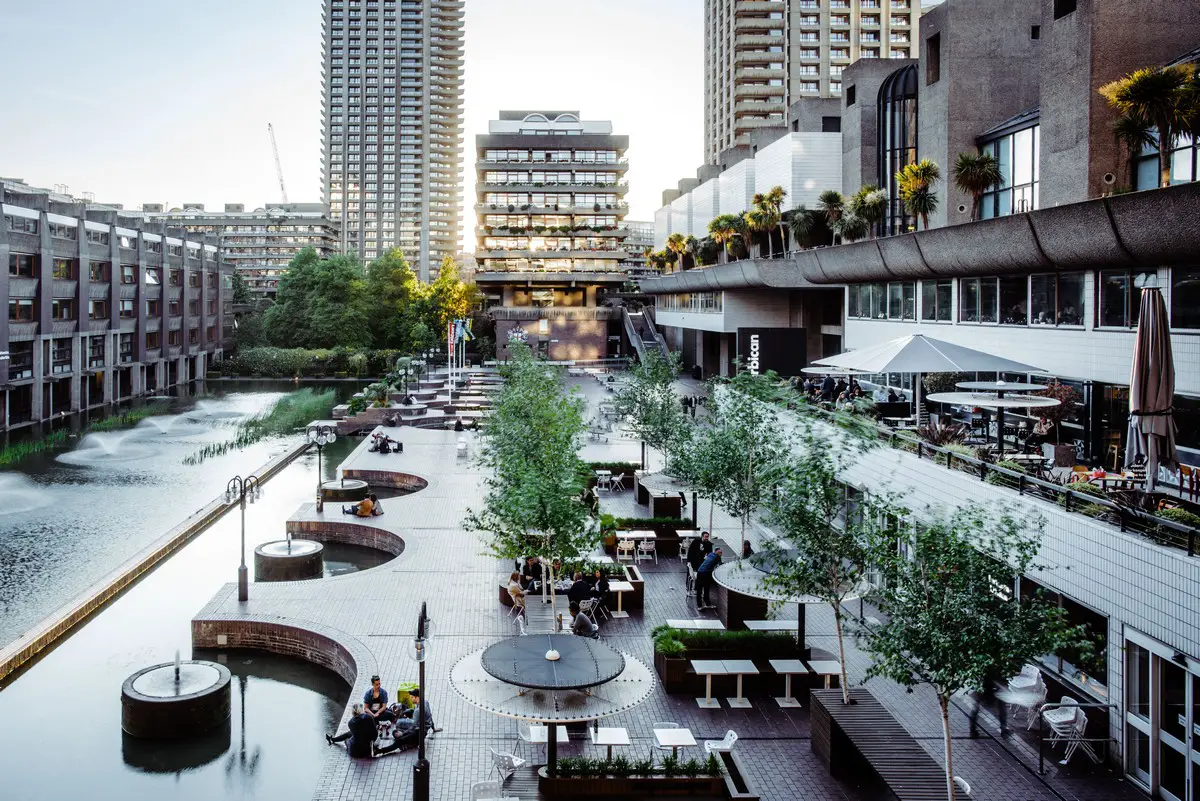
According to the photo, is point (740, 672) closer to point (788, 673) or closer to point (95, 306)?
point (788, 673)

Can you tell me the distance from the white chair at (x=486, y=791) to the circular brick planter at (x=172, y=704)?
241 inches

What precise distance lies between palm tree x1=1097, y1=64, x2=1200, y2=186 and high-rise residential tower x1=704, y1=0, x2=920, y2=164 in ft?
296

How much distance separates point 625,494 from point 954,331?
12.7 meters

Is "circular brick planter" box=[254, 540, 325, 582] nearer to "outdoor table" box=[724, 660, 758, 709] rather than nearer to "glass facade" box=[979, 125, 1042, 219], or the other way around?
"outdoor table" box=[724, 660, 758, 709]

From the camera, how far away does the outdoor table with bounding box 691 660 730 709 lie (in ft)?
53.9

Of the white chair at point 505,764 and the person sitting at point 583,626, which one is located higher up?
the person sitting at point 583,626

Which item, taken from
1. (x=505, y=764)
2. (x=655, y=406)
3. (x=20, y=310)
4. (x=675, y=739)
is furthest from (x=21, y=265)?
(x=675, y=739)

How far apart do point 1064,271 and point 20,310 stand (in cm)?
5838

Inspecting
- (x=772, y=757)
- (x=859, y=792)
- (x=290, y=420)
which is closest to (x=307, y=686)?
(x=772, y=757)

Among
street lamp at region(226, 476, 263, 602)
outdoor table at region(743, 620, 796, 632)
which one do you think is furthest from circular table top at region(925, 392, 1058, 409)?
street lamp at region(226, 476, 263, 602)

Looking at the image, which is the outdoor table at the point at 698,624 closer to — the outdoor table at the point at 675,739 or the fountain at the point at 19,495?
the outdoor table at the point at 675,739

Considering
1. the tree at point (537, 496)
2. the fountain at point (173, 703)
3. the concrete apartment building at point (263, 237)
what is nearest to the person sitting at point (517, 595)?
the tree at point (537, 496)

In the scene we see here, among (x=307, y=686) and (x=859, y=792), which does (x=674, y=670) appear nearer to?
(x=859, y=792)

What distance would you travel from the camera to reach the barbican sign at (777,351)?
117 feet
